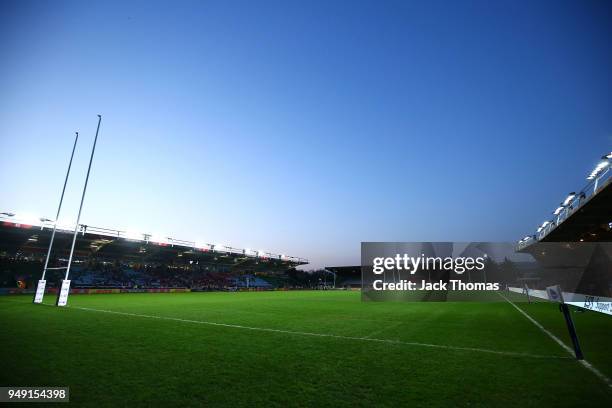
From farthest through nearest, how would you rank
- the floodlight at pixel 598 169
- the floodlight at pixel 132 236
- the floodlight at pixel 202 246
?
1. the floodlight at pixel 202 246
2. the floodlight at pixel 132 236
3. the floodlight at pixel 598 169

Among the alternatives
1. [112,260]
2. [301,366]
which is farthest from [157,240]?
[301,366]

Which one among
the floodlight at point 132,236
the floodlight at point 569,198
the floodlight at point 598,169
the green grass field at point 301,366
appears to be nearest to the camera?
the green grass field at point 301,366

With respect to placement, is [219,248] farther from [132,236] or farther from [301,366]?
[301,366]

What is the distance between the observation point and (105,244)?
53.1 meters

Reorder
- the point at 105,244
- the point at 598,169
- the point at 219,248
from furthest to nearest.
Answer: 1. the point at 219,248
2. the point at 105,244
3. the point at 598,169

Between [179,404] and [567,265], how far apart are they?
55.5 meters

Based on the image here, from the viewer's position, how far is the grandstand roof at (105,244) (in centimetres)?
4109

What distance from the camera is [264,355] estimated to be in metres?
7.95

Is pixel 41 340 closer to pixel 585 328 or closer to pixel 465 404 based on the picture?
pixel 465 404


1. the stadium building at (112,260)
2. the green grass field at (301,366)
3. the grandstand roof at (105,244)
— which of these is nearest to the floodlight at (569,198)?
the green grass field at (301,366)

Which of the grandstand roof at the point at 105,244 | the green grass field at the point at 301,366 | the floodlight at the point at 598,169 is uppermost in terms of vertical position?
the floodlight at the point at 598,169

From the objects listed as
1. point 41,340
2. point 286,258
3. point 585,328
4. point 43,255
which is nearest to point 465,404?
point 41,340

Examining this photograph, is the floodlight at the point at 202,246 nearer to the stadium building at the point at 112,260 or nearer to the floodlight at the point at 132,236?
the stadium building at the point at 112,260

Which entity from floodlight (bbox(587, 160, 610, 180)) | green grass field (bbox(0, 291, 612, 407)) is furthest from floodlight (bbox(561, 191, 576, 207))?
green grass field (bbox(0, 291, 612, 407))
